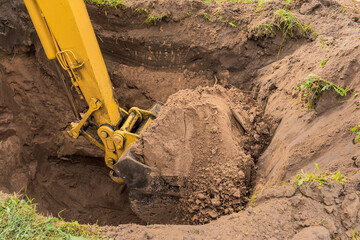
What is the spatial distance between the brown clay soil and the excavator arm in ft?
1.94

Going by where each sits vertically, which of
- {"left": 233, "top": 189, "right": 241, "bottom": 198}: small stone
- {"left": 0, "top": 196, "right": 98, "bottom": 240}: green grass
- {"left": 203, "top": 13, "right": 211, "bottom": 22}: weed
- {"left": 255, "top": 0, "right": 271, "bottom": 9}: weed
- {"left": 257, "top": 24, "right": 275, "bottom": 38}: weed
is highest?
{"left": 203, "top": 13, "right": 211, "bottom": 22}: weed

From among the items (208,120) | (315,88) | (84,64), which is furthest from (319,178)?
(84,64)

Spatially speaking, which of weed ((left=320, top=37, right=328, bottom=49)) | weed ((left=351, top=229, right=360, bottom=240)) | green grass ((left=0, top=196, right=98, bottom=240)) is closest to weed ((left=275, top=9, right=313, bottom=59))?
weed ((left=320, top=37, right=328, bottom=49))

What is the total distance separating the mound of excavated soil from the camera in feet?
8.99

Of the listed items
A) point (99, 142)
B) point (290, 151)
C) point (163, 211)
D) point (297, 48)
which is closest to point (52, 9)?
point (99, 142)

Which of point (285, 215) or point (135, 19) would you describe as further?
point (135, 19)

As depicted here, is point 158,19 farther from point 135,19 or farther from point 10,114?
point 10,114

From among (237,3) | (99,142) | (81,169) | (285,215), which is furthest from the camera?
(81,169)

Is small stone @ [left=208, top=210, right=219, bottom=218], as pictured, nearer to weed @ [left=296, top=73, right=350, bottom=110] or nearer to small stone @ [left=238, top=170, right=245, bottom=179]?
small stone @ [left=238, top=170, right=245, bottom=179]

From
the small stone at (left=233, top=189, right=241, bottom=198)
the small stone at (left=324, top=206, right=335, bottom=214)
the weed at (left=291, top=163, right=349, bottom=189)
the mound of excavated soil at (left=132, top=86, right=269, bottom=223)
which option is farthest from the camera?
the mound of excavated soil at (left=132, top=86, right=269, bottom=223)

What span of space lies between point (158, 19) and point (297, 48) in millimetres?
1904

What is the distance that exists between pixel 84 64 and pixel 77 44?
8.2 inches

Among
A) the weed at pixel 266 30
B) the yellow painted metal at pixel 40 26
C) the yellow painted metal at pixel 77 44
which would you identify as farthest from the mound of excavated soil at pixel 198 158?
the weed at pixel 266 30

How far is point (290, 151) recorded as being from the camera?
2.63 metres
